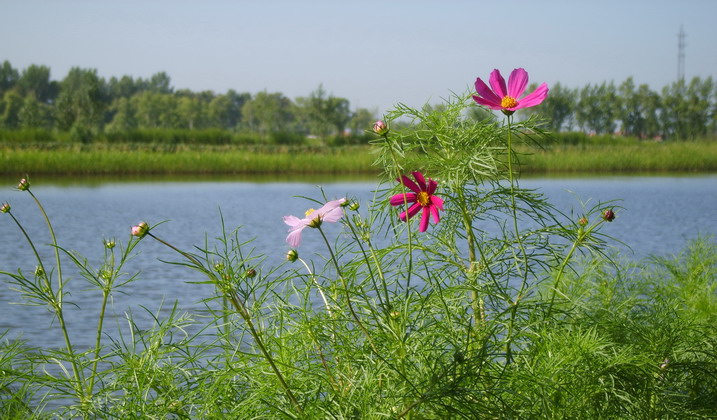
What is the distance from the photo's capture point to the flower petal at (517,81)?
5.69 feet

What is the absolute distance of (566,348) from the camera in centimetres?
187

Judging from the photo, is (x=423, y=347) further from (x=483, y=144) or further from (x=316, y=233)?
Result: (x=316, y=233)

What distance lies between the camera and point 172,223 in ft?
40.0

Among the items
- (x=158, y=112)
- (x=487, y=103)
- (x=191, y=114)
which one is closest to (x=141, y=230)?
(x=487, y=103)

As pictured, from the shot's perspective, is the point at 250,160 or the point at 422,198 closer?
the point at 422,198

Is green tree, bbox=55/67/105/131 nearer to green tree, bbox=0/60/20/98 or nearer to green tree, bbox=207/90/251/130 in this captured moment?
green tree, bbox=207/90/251/130

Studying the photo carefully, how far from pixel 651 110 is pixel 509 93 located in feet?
162

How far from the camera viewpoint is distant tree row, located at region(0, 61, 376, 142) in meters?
41.1

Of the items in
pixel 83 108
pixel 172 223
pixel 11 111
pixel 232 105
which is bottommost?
pixel 172 223

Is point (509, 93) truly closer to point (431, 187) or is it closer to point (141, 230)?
point (431, 187)

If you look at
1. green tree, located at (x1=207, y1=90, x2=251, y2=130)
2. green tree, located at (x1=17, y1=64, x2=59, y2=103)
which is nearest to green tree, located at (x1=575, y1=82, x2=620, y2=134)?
green tree, located at (x1=207, y1=90, x2=251, y2=130)

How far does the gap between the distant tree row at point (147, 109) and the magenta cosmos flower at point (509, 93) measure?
6.89 feet

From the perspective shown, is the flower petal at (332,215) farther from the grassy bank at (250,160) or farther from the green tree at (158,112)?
the green tree at (158,112)

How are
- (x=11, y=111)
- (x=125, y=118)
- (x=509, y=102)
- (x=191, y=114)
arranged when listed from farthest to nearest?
1. (x=125, y=118)
2. (x=11, y=111)
3. (x=191, y=114)
4. (x=509, y=102)
